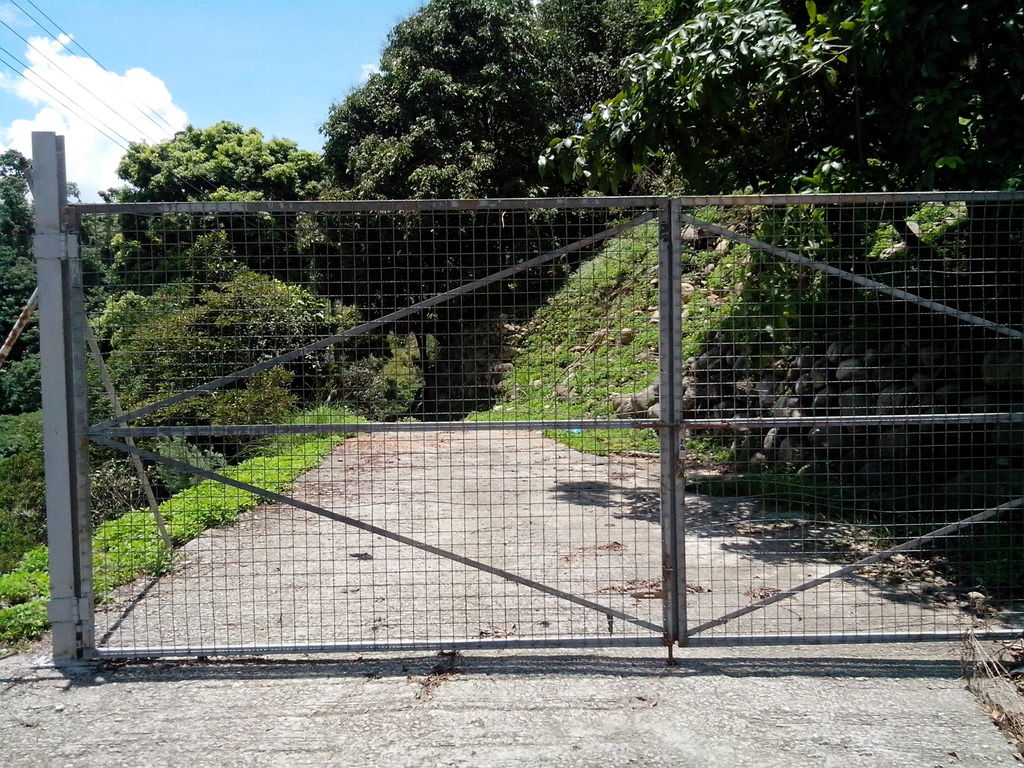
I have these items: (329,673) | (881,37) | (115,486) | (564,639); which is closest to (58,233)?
(329,673)

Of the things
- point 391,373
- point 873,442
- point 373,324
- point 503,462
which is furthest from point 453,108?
point 373,324

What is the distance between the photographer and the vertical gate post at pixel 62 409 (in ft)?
14.8

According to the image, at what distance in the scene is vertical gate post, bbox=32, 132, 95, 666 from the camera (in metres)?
4.52

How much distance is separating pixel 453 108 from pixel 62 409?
16.4m

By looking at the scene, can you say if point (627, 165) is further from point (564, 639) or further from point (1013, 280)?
point (564, 639)

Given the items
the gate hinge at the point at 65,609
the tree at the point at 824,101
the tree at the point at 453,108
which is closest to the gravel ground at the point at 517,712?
the gate hinge at the point at 65,609

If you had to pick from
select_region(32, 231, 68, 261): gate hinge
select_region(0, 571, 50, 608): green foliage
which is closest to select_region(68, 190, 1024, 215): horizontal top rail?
select_region(32, 231, 68, 261): gate hinge

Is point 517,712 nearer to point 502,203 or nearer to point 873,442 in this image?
point 502,203

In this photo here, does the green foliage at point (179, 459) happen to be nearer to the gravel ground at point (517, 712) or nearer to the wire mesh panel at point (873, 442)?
the gravel ground at point (517, 712)

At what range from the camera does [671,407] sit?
4648 millimetres

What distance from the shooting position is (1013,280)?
6441mm

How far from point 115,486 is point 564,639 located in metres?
7.23

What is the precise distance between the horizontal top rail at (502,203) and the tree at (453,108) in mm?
14371

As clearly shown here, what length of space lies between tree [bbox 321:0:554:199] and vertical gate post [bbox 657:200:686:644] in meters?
14.5
